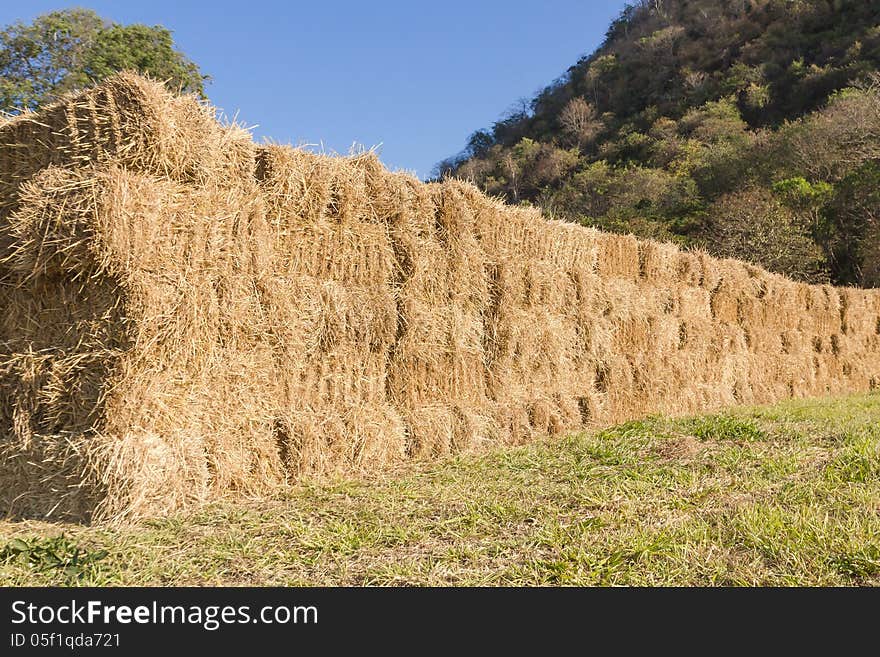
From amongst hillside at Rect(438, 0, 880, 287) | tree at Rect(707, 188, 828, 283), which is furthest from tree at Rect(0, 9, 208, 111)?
tree at Rect(707, 188, 828, 283)

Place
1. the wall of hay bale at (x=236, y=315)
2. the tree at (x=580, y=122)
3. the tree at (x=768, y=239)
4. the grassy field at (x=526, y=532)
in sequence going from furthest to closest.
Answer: the tree at (x=580, y=122) < the tree at (x=768, y=239) < the wall of hay bale at (x=236, y=315) < the grassy field at (x=526, y=532)

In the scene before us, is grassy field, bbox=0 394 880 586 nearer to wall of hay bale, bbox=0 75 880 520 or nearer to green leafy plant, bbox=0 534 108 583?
green leafy plant, bbox=0 534 108 583

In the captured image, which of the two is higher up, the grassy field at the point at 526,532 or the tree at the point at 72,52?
the tree at the point at 72,52

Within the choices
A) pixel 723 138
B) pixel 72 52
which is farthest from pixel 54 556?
pixel 723 138

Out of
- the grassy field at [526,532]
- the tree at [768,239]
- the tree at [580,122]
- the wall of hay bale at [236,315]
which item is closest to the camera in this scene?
the grassy field at [526,532]

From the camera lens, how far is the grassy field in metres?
3.29

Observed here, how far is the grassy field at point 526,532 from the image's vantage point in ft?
10.8

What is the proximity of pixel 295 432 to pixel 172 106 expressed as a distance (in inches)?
115

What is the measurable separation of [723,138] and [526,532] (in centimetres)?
4056

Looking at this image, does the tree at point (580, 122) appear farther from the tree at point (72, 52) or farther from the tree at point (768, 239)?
the tree at point (72, 52)

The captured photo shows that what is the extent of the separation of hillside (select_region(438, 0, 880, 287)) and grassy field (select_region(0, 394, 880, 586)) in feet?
66.8

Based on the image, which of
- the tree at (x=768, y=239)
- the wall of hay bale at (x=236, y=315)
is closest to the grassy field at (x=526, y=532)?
the wall of hay bale at (x=236, y=315)

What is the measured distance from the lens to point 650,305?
10656 mm

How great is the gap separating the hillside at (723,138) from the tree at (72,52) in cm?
1979
